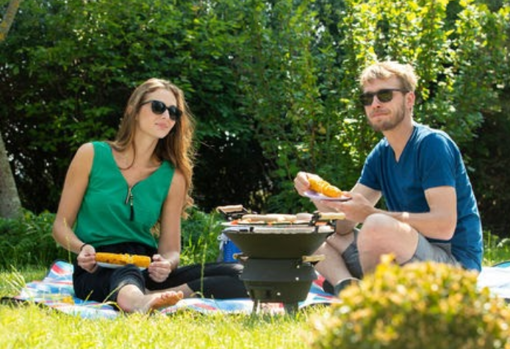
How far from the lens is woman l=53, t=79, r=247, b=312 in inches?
181

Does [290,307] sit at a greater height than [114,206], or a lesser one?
lesser

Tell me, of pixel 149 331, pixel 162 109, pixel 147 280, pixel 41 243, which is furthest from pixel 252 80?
pixel 149 331

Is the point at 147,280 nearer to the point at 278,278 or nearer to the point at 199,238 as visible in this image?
the point at 278,278

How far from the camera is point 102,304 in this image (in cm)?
365

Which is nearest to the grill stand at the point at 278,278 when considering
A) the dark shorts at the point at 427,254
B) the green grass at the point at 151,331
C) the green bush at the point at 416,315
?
the green grass at the point at 151,331

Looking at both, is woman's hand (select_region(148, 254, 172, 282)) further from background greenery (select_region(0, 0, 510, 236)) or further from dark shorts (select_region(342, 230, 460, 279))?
background greenery (select_region(0, 0, 510, 236))

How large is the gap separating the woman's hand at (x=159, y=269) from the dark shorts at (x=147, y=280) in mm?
68

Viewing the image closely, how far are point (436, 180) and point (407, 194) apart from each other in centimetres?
27

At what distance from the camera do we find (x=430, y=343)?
68.4 inches

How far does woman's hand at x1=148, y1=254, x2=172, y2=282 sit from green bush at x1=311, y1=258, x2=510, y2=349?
272cm

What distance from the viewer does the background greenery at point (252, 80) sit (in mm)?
7730

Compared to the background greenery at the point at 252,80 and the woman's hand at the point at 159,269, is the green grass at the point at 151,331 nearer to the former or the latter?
the woman's hand at the point at 159,269

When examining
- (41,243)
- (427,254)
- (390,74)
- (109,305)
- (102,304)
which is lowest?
(41,243)

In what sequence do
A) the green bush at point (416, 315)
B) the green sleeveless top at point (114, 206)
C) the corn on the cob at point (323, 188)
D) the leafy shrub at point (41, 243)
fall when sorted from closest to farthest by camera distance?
the green bush at point (416, 315) → the corn on the cob at point (323, 188) → the green sleeveless top at point (114, 206) → the leafy shrub at point (41, 243)
